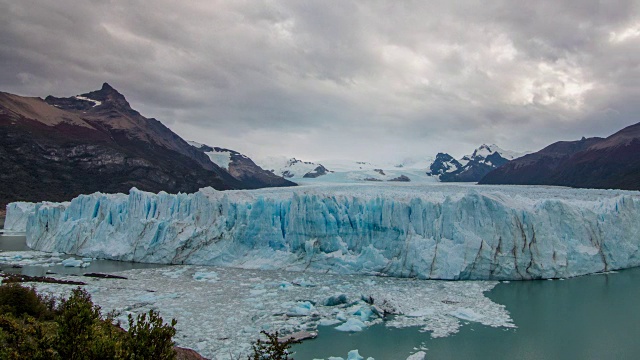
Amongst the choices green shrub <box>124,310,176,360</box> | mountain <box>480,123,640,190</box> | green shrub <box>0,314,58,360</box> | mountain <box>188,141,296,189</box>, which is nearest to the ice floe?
green shrub <box>0,314,58,360</box>

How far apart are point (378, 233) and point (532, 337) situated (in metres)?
8.22

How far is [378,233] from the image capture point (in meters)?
18.6

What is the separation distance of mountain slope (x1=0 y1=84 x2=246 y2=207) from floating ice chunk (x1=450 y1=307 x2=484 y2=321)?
157ft

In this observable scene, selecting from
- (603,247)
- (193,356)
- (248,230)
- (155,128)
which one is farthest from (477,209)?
(155,128)

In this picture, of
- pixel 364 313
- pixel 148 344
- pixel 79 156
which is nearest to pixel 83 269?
pixel 364 313

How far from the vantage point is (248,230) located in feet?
66.4

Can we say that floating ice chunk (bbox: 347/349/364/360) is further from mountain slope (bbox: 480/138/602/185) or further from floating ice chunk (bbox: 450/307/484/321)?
mountain slope (bbox: 480/138/602/185)

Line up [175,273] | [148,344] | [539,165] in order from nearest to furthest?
1. [148,344]
2. [175,273]
3. [539,165]

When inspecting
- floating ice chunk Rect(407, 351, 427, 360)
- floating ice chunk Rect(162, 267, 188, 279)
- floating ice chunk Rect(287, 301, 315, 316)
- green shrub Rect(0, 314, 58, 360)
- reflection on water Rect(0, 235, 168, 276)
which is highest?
green shrub Rect(0, 314, 58, 360)

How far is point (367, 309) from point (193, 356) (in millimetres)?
5859

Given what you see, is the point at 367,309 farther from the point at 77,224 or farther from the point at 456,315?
the point at 77,224

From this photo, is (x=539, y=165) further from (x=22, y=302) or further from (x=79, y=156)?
(x=22, y=302)

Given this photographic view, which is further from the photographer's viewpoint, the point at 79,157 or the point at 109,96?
the point at 109,96

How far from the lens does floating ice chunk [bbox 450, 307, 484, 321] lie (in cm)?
1201
